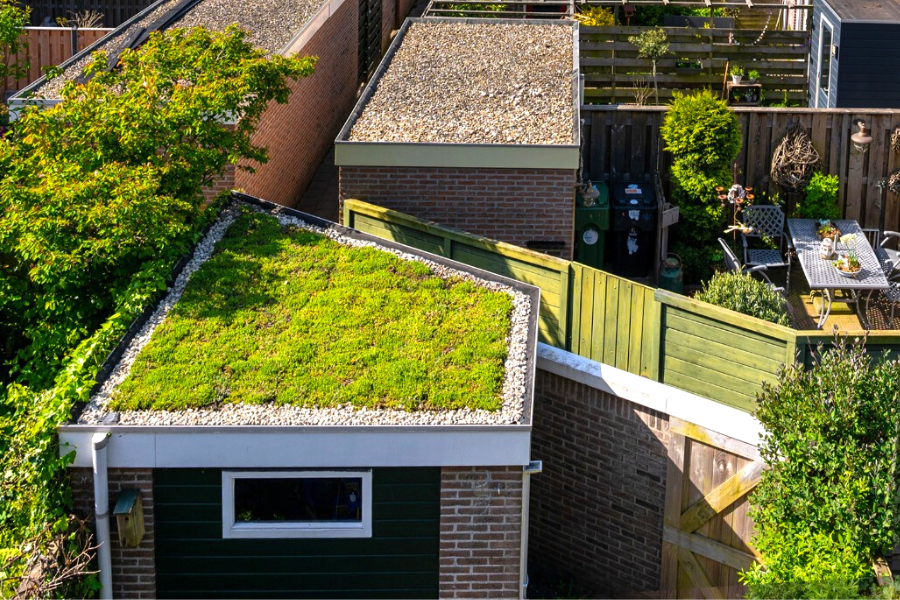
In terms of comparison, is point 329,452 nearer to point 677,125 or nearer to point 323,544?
point 323,544

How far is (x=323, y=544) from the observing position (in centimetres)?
971

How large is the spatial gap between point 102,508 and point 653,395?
5.01 metres

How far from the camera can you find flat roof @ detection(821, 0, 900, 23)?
20.5 m

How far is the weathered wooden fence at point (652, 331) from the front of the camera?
10633mm

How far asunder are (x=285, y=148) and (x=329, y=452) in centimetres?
960

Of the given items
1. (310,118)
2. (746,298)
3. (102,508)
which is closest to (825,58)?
(310,118)

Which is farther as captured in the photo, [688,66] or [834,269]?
[688,66]

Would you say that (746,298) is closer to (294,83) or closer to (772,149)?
(772,149)

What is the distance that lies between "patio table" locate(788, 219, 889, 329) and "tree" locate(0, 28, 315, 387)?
6.71 m

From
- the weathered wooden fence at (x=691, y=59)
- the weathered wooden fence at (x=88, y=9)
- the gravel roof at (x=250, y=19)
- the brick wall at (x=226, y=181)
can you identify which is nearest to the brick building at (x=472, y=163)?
the brick wall at (x=226, y=181)

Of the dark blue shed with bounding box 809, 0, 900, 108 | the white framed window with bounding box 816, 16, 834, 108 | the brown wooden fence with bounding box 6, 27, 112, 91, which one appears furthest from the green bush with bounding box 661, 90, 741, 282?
the brown wooden fence with bounding box 6, 27, 112, 91

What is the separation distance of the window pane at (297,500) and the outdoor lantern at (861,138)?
9.86 m

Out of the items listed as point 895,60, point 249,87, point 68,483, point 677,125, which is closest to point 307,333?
point 68,483

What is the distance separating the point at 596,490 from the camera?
12.1m
